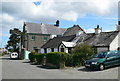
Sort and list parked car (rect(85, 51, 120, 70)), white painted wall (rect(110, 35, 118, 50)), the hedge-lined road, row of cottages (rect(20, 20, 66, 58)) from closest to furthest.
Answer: the hedge-lined road
parked car (rect(85, 51, 120, 70))
white painted wall (rect(110, 35, 118, 50))
row of cottages (rect(20, 20, 66, 58))

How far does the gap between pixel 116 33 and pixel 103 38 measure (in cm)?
216

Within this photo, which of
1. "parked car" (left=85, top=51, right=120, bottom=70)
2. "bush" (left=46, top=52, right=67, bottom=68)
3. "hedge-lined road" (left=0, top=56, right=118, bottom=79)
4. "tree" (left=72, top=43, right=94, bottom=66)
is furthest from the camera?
"tree" (left=72, top=43, right=94, bottom=66)

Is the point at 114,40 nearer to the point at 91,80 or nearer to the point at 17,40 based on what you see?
the point at 91,80

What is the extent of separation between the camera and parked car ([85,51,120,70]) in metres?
15.8

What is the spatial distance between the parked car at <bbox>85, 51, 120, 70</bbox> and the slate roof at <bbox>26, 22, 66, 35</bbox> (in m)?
37.5

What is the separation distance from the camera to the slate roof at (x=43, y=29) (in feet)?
174

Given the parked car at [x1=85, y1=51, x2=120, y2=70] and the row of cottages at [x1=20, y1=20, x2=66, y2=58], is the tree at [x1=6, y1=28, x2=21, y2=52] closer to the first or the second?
the row of cottages at [x1=20, y1=20, x2=66, y2=58]

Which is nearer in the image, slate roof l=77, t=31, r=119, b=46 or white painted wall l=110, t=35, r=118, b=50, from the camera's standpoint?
white painted wall l=110, t=35, r=118, b=50

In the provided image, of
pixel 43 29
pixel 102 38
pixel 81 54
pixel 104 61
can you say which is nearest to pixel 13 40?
pixel 43 29

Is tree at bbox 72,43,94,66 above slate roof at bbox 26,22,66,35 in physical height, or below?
below

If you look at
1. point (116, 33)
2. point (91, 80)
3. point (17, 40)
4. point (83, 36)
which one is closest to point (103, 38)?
point (116, 33)

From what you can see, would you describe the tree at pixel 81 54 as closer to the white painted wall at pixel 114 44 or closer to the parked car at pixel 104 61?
the parked car at pixel 104 61

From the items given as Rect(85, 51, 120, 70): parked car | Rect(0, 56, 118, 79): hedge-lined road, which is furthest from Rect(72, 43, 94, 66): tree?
Rect(0, 56, 118, 79): hedge-lined road

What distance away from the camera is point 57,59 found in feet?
64.7
